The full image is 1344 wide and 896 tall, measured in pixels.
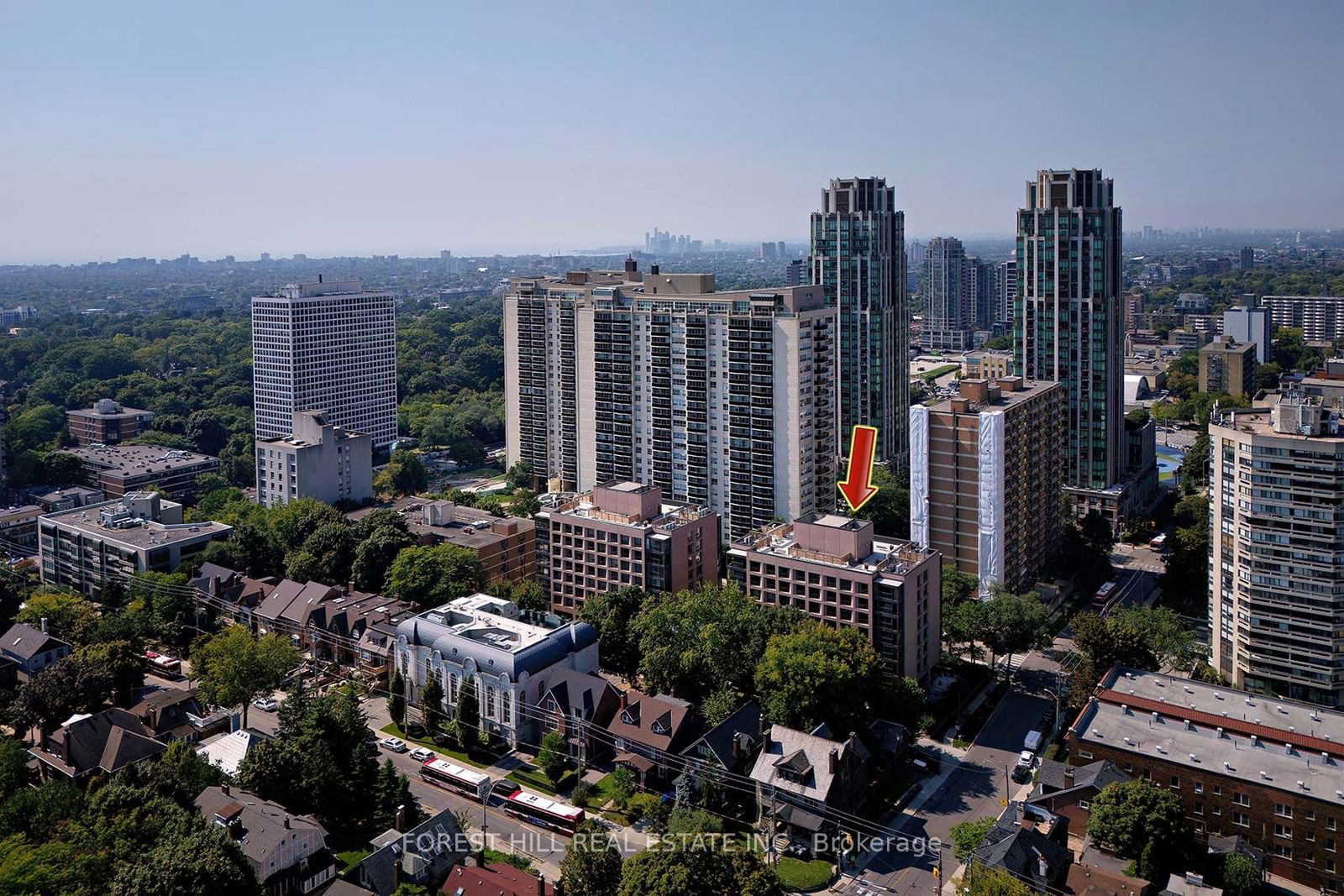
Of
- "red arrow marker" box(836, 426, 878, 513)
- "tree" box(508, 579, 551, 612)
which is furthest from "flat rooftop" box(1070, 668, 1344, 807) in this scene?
"tree" box(508, 579, 551, 612)

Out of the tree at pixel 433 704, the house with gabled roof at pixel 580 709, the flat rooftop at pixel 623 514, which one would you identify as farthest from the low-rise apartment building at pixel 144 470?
the house with gabled roof at pixel 580 709

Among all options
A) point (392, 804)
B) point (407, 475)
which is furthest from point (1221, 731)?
point (407, 475)

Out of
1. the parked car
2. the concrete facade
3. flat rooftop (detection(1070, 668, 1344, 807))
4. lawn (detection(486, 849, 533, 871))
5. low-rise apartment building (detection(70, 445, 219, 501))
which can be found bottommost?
lawn (detection(486, 849, 533, 871))

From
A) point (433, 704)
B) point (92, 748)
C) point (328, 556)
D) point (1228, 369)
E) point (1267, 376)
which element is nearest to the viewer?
point (92, 748)

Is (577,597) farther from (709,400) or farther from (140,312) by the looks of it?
(140,312)

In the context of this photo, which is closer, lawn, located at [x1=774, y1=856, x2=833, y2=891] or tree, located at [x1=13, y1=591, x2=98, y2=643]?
lawn, located at [x1=774, y1=856, x2=833, y2=891]

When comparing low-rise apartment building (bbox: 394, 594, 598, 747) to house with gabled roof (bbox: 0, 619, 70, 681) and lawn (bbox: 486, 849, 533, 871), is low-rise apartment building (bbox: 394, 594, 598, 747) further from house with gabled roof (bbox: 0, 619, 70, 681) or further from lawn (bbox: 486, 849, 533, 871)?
house with gabled roof (bbox: 0, 619, 70, 681)

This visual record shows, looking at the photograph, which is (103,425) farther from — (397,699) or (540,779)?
(540,779)
